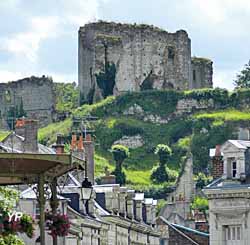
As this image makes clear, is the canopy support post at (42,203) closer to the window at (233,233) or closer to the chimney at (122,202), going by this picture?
the window at (233,233)

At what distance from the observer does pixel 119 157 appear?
134m

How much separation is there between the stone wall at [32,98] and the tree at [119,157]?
11.8 meters

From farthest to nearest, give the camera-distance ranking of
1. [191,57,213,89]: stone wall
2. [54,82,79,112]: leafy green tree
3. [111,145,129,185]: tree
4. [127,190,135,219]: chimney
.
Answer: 1. [191,57,213,89]: stone wall
2. [54,82,79,112]: leafy green tree
3. [111,145,129,185]: tree
4. [127,190,135,219]: chimney

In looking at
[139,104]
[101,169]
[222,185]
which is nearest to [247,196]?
[222,185]

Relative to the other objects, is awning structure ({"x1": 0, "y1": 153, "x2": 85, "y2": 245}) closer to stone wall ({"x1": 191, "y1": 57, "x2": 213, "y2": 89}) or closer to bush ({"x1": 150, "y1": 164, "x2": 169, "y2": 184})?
bush ({"x1": 150, "y1": 164, "x2": 169, "y2": 184})

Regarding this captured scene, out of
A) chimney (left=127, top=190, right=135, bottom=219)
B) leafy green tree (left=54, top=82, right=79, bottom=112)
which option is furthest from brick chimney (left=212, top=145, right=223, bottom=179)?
leafy green tree (left=54, top=82, right=79, bottom=112)

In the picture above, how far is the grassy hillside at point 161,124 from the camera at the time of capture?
5433 inches

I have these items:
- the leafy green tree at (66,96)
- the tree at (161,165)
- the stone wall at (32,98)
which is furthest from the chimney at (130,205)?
the leafy green tree at (66,96)

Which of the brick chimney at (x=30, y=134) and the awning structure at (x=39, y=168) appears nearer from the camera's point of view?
the awning structure at (x=39, y=168)

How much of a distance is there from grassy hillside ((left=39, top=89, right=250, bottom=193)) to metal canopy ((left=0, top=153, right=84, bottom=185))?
338 ft

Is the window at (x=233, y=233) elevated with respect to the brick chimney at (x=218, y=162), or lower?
lower

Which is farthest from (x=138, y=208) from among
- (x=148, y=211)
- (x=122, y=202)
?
(x=122, y=202)

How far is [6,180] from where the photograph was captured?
2973cm

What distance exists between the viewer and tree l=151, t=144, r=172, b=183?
434 feet
